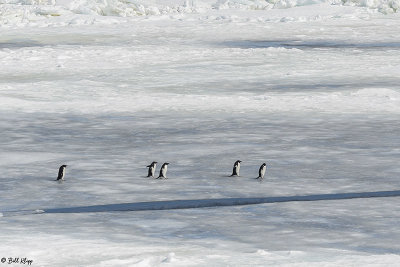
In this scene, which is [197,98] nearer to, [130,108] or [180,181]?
[130,108]

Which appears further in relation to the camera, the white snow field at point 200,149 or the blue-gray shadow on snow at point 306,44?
the blue-gray shadow on snow at point 306,44

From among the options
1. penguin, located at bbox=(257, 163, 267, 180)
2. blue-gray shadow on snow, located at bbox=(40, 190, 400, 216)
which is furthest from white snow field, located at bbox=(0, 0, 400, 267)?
penguin, located at bbox=(257, 163, 267, 180)

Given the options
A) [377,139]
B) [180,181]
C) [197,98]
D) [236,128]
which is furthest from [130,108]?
[180,181]

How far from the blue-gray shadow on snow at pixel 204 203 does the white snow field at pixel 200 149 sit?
0.02 meters

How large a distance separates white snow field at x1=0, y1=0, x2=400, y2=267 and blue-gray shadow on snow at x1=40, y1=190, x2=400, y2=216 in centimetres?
2

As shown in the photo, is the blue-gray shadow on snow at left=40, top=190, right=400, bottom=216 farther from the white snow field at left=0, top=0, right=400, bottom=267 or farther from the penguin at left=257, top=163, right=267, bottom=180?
the penguin at left=257, top=163, right=267, bottom=180

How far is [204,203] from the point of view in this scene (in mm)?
7699

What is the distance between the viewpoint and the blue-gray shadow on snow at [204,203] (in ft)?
24.3

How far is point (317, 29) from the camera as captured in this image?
1266 inches

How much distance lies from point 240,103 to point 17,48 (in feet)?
39.9

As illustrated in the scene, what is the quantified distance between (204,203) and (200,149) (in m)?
3.41

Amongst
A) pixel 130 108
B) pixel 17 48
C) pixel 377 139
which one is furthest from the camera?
pixel 17 48

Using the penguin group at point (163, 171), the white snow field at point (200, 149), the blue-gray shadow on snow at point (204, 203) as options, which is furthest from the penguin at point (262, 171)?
the blue-gray shadow on snow at point (204, 203)

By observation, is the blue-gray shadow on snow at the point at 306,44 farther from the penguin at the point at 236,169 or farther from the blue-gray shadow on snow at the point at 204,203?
the blue-gray shadow on snow at the point at 204,203
